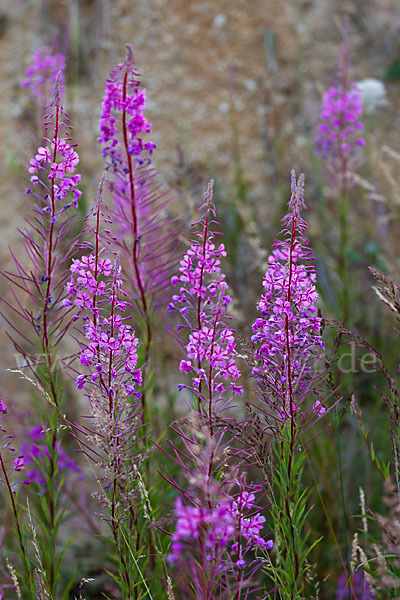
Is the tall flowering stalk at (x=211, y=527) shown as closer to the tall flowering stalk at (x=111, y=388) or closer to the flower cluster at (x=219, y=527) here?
the flower cluster at (x=219, y=527)

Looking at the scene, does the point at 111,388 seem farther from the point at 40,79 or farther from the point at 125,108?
the point at 40,79

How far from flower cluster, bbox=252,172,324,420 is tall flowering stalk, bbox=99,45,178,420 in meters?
0.52

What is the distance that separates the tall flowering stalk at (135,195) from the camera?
62.7 inches

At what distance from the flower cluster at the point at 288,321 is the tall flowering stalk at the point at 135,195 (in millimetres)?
515

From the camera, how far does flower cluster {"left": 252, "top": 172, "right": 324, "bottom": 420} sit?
127cm

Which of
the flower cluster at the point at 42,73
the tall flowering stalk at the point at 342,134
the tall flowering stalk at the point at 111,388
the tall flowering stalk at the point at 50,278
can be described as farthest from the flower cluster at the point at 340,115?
the tall flowering stalk at the point at 111,388

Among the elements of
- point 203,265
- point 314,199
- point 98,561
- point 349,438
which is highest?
point 314,199

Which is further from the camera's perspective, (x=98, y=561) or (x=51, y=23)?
(x=51, y=23)

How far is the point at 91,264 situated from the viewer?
1389 mm

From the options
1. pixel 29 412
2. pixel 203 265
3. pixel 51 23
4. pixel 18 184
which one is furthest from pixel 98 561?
pixel 51 23

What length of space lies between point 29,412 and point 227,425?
196 centimetres

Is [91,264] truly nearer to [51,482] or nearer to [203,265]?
[203,265]

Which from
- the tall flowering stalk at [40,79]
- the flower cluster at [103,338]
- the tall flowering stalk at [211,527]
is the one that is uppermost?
the tall flowering stalk at [40,79]

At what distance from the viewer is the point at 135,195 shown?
1.79 metres
